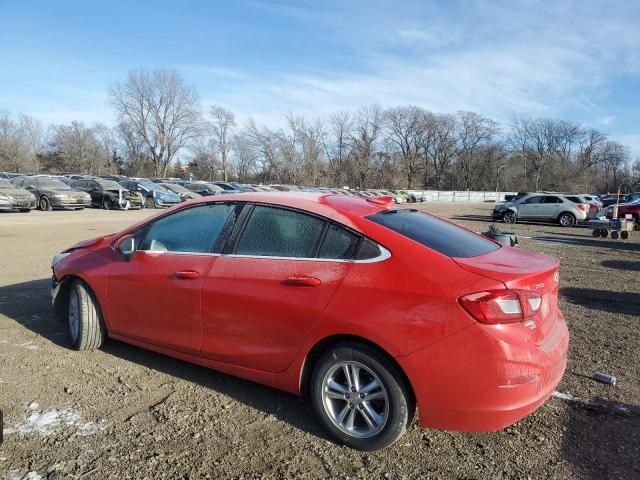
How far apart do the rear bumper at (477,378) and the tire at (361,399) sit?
0.11m

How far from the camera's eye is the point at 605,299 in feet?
23.8

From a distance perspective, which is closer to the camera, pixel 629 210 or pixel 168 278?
pixel 168 278

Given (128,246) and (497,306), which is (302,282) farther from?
(128,246)

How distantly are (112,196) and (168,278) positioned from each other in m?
25.3

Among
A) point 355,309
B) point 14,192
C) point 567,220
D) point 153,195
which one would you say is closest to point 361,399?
point 355,309

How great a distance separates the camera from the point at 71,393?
3.69 meters

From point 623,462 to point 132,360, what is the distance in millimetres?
3778

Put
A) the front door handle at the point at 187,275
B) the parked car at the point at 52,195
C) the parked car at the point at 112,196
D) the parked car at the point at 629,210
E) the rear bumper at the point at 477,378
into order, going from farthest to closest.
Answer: the parked car at the point at 112,196
the parked car at the point at 52,195
the parked car at the point at 629,210
the front door handle at the point at 187,275
the rear bumper at the point at 477,378

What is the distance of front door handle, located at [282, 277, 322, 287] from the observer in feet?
10.2

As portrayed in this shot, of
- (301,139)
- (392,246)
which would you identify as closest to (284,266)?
(392,246)

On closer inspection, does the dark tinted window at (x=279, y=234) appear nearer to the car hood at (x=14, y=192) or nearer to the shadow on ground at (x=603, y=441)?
the shadow on ground at (x=603, y=441)

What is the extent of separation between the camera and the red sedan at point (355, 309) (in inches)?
108

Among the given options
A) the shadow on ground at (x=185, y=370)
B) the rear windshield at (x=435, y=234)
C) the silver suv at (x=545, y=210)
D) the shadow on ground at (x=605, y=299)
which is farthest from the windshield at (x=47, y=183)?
the rear windshield at (x=435, y=234)

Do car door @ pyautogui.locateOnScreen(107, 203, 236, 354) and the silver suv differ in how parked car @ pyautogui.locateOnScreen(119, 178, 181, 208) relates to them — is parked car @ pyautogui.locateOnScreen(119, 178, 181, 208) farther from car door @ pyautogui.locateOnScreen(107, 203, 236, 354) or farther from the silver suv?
car door @ pyautogui.locateOnScreen(107, 203, 236, 354)
